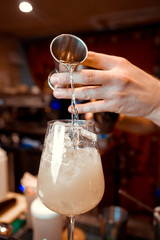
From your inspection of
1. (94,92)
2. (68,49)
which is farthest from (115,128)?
(68,49)

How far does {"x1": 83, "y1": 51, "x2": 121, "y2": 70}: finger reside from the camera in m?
0.67

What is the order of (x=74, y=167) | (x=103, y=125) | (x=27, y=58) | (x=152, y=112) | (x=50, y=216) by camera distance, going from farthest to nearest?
(x=27, y=58), (x=103, y=125), (x=50, y=216), (x=152, y=112), (x=74, y=167)

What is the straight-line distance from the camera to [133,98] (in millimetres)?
697

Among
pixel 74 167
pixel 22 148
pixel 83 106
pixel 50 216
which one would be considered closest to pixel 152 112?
pixel 83 106

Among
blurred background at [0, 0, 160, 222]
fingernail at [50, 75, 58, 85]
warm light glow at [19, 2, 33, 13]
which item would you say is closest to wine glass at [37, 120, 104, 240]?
fingernail at [50, 75, 58, 85]

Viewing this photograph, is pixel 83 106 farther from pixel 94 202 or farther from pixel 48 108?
pixel 48 108

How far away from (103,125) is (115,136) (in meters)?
2.70

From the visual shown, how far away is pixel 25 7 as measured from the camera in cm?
74

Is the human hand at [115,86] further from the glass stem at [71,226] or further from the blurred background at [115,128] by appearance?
the blurred background at [115,128]

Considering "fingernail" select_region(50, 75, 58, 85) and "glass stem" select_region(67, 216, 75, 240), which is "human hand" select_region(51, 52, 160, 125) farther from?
"glass stem" select_region(67, 216, 75, 240)

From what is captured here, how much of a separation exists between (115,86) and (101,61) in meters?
0.10

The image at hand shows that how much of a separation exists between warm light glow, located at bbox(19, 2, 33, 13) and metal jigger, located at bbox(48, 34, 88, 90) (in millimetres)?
250

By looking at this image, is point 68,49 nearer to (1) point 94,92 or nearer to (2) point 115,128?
(1) point 94,92

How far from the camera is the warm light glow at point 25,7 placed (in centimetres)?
73
